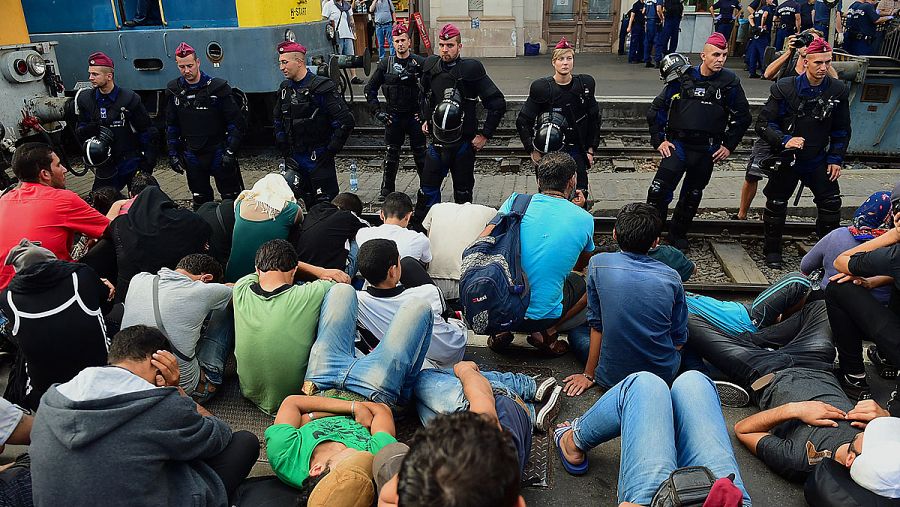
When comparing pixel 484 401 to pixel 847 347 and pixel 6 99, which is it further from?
pixel 6 99

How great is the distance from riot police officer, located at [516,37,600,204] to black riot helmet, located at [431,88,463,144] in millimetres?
638

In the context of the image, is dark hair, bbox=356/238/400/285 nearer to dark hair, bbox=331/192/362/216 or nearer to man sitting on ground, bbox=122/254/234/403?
man sitting on ground, bbox=122/254/234/403

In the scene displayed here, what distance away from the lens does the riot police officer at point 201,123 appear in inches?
250

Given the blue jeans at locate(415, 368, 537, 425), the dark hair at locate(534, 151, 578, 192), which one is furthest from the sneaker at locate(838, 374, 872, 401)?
the dark hair at locate(534, 151, 578, 192)

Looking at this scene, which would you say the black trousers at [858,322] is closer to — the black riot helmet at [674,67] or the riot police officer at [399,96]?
the black riot helmet at [674,67]

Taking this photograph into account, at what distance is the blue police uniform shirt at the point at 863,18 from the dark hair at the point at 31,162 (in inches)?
499

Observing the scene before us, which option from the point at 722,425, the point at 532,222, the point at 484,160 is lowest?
the point at 484,160

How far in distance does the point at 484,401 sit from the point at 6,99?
8008 mm

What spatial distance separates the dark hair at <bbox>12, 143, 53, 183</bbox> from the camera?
4.20m

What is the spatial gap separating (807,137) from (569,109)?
2.15 metres

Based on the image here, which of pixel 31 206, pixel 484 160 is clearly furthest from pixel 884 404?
pixel 484 160

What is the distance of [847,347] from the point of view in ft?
11.3

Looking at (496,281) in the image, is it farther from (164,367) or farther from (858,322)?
(858,322)

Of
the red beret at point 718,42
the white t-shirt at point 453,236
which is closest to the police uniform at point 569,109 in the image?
the red beret at point 718,42
